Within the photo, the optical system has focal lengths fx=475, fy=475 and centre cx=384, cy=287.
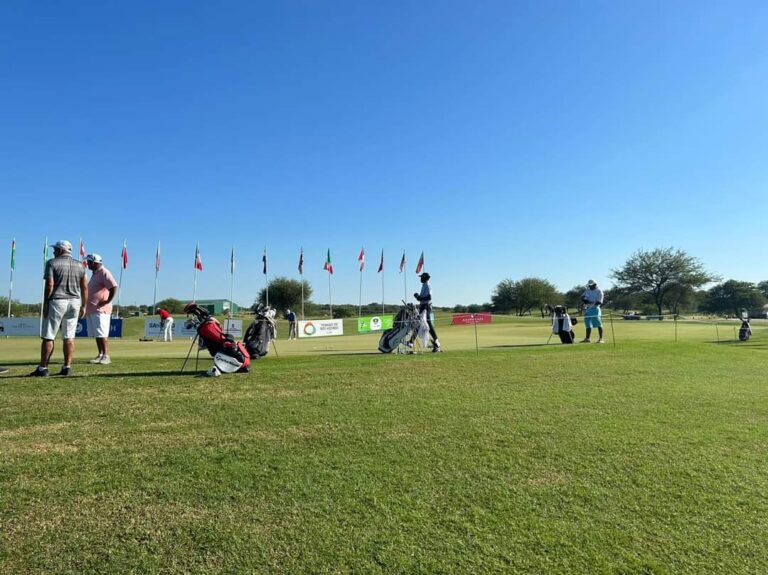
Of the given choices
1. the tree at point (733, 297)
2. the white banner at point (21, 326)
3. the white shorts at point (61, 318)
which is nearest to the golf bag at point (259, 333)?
the white shorts at point (61, 318)

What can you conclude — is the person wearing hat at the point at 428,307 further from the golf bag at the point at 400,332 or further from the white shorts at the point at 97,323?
the white shorts at the point at 97,323

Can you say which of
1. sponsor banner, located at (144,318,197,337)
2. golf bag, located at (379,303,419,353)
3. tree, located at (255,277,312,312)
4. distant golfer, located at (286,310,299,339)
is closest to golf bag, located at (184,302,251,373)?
golf bag, located at (379,303,419,353)

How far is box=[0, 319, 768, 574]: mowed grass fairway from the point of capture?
8.57 feet

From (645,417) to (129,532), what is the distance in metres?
5.31

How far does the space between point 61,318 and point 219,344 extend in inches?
97.9

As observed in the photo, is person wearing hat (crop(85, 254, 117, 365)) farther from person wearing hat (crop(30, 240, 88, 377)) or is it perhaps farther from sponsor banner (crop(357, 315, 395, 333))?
sponsor banner (crop(357, 315, 395, 333))

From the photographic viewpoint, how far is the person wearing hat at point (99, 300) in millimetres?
8859

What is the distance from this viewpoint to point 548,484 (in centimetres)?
356

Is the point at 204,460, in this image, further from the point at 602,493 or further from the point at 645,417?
the point at 645,417

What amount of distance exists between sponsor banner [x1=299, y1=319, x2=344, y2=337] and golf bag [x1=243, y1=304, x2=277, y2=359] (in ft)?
66.2

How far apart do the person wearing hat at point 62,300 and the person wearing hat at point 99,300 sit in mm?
997

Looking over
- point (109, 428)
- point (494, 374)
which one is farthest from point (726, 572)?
point (494, 374)

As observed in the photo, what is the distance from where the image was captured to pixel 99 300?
8.94 meters

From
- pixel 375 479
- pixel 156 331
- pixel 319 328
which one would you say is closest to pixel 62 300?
pixel 375 479
